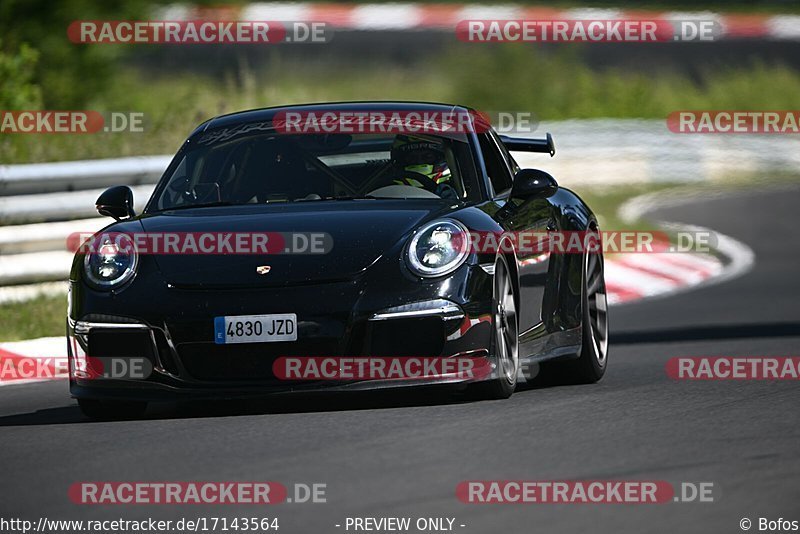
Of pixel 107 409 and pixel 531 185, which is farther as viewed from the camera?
pixel 531 185

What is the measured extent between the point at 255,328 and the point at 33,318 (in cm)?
474

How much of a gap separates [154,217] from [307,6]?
1768 centimetres

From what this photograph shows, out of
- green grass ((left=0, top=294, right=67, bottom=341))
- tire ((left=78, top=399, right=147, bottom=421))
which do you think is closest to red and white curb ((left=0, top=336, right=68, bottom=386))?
green grass ((left=0, top=294, right=67, bottom=341))

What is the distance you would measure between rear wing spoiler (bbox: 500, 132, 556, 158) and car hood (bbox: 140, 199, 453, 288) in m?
2.04

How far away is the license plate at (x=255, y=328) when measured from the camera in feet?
22.9

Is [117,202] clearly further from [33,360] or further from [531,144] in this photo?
[531,144]

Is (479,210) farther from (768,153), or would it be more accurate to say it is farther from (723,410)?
(768,153)

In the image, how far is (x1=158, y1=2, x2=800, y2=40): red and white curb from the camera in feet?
77.9

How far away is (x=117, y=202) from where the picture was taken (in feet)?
26.8

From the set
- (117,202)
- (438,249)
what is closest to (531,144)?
(117,202)

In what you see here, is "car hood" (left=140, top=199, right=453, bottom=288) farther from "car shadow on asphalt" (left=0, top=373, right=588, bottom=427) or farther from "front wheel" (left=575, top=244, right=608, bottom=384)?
"front wheel" (left=575, top=244, right=608, bottom=384)

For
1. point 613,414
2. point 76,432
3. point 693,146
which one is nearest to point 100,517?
point 76,432

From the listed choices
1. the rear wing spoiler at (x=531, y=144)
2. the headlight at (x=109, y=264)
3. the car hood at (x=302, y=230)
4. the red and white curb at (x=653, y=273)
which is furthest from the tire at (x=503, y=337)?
the red and white curb at (x=653, y=273)

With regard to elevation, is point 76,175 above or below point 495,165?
above
